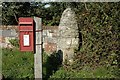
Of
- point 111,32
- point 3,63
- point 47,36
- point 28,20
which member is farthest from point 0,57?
point 111,32

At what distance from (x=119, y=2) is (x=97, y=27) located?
33.5 inches

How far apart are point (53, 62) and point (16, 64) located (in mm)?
966

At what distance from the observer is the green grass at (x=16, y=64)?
8.04m

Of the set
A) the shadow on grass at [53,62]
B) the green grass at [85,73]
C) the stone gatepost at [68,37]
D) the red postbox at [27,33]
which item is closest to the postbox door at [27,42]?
the red postbox at [27,33]

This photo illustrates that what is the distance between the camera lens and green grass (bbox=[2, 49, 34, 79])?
804 cm

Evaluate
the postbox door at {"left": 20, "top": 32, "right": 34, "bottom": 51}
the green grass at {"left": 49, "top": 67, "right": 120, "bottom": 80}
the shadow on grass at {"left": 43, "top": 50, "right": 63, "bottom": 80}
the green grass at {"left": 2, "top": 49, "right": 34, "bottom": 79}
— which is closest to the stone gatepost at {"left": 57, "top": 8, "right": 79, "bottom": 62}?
the shadow on grass at {"left": 43, "top": 50, "right": 63, "bottom": 80}

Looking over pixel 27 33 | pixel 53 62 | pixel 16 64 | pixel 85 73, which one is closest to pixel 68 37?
pixel 53 62

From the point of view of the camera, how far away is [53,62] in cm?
920

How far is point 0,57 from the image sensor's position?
9492mm

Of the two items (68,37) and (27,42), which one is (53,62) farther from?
(27,42)

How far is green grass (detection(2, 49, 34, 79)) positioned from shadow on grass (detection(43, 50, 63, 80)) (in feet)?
1.30

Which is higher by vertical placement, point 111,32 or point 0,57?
point 111,32

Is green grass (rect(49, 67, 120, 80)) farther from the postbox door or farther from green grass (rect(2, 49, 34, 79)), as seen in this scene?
the postbox door

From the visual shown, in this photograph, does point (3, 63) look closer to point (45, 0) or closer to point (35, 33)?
point (35, 33)
